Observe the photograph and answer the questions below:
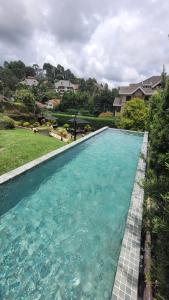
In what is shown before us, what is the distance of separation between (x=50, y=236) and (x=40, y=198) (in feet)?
6.26

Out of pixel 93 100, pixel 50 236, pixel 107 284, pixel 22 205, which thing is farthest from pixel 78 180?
pixel 93 100

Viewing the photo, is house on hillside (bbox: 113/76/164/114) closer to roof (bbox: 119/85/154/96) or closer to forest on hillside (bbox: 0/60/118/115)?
roof (bbox: 119/85/154/96)

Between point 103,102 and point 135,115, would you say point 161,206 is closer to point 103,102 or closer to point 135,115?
point 135,115

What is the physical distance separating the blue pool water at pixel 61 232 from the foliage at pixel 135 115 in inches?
638

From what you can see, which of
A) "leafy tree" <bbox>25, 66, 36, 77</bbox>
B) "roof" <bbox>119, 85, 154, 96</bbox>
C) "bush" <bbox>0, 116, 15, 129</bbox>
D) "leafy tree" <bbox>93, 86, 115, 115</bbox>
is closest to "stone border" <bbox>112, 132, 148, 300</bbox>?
"bush" <bbox>0, 116, 15, 129</bbox>

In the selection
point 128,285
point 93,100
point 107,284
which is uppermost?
point 93,100

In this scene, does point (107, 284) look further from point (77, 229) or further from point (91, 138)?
point (91, 138)

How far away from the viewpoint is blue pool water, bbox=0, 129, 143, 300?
11.9 feet

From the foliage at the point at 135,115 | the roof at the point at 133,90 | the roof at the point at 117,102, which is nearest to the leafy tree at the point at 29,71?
the roof at the point at 117,102

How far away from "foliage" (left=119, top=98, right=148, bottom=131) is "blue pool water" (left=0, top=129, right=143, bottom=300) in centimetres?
1621


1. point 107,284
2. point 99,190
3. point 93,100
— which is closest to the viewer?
point 107,284

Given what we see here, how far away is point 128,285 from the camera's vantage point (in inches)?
129

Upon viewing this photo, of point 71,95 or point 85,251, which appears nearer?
point 85,251

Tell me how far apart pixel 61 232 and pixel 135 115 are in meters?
21.4
